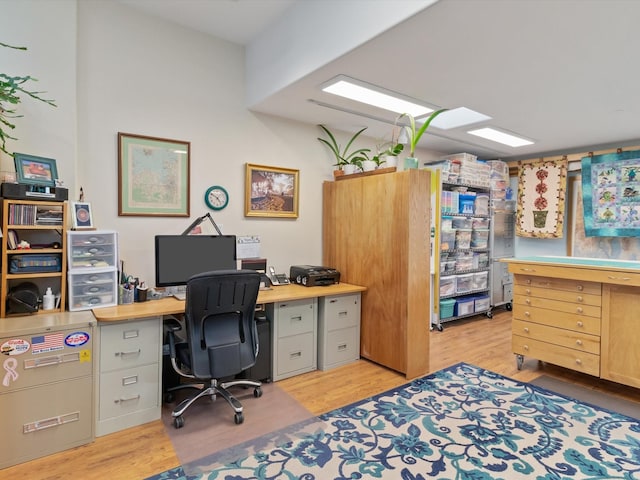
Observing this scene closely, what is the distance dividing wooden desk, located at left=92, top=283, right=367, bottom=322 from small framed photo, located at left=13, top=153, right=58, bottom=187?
893mm

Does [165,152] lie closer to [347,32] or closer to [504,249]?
[347,32]

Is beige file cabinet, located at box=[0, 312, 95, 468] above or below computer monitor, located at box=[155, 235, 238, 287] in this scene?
below

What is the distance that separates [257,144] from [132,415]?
2496mm

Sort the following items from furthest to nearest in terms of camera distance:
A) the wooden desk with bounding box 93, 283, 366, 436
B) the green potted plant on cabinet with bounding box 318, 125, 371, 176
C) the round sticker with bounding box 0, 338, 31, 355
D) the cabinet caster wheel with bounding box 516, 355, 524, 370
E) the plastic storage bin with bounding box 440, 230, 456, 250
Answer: the plastic storage bin with bounding box 440, 230, 456, 250 < the green potted plant on cabinet with bounding box 318, 125, 371, 176 < the cabinet caster wheel with bounding box 516, 355, 524, 370 < the wooden desk with bounding box 93, 283, 366, 436 < the round sticker with bounding box 0, 338, 31, 355

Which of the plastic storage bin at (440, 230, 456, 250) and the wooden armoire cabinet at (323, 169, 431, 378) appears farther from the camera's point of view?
the plastic storage bin at (440, 230, 456, 250)

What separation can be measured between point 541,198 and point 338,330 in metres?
3.96

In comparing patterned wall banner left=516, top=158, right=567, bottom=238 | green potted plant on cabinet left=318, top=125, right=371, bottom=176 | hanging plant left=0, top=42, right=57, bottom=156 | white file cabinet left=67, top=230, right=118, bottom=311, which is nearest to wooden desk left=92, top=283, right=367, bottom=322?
white file cabinet left=67, top=230, right=118, bottom=311

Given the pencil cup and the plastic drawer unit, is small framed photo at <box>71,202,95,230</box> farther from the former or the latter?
the pencil cup

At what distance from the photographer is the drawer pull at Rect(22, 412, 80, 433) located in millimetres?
1936

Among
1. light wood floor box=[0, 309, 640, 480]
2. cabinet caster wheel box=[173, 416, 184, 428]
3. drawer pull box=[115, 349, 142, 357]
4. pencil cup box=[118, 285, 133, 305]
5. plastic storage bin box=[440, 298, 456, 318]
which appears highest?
pencil cup box=[118, 285, 133, 305]

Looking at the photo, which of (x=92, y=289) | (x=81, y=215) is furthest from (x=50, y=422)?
(x=81, y=215)

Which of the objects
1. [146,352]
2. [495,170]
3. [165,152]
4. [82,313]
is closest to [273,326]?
[146,352]

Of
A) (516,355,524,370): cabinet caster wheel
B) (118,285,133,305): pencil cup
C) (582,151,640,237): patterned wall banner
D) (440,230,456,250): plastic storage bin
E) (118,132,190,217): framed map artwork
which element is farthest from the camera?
(440,230,456,250): plastic storage bin

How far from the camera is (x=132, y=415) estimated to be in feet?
7.52
